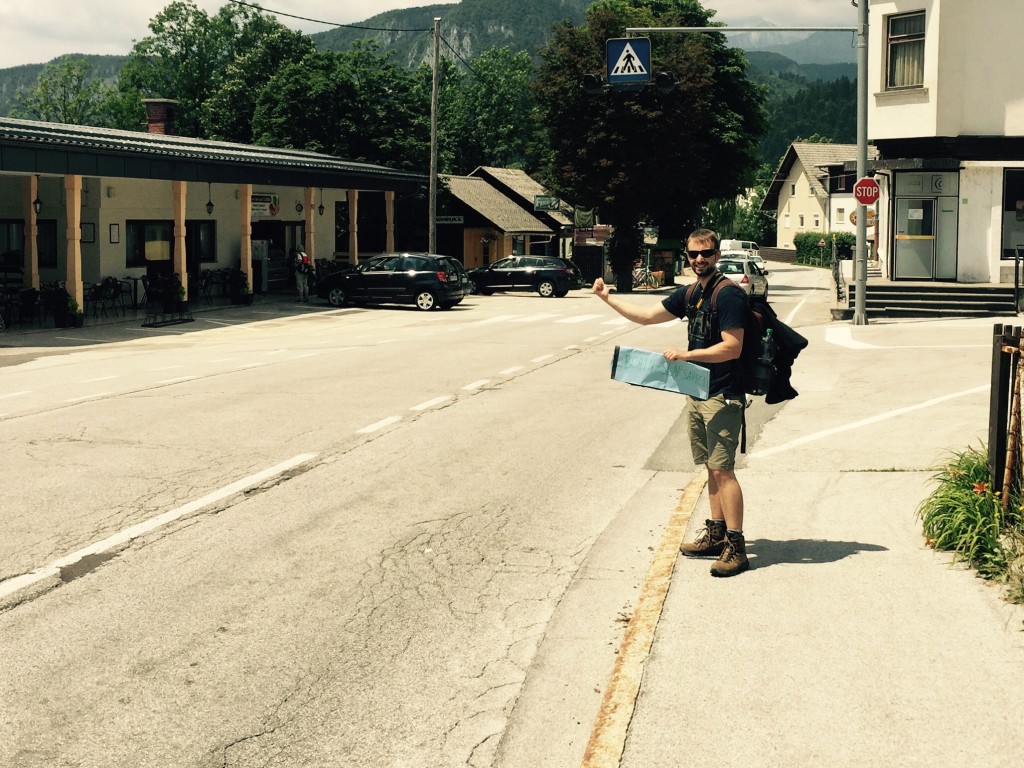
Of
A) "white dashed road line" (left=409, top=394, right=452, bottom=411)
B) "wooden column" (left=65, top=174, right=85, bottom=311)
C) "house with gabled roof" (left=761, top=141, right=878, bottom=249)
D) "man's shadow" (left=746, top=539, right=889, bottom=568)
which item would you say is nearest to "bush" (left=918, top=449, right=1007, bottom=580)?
"man's shadow" (left=746, top=539, right=889, bottom=568)

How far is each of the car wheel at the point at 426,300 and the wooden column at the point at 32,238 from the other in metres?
10.3

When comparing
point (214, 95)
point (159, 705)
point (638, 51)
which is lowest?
point (159, 705)

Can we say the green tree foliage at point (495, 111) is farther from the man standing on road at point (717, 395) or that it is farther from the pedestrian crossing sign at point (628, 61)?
the man standing on road at point (717, 395)

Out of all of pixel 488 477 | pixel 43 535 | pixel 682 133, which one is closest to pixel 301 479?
pixel 488 477

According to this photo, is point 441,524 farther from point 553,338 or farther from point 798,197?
point 798,197

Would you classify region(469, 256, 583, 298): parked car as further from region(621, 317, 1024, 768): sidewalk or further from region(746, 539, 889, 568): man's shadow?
region(746, 539, 889, 568): man's shadow

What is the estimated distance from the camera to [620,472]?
431 inches

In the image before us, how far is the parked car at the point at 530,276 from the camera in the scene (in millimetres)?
44688

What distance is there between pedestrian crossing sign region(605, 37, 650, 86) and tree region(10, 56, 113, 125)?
104m

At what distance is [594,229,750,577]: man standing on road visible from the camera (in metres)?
7.06

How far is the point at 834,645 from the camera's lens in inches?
230

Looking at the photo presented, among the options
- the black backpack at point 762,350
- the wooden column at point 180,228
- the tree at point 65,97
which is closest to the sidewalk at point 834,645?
the black backpack at point 762,350

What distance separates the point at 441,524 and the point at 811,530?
2.49m

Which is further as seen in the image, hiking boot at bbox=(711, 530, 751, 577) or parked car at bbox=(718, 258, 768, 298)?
parked car at bbox=(718, 258, 768, 298)
